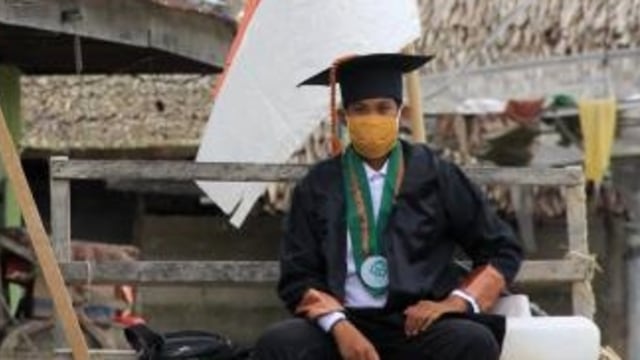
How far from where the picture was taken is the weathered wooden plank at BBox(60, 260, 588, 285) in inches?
221

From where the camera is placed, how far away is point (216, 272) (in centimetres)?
567

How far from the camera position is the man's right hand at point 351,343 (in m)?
4.70

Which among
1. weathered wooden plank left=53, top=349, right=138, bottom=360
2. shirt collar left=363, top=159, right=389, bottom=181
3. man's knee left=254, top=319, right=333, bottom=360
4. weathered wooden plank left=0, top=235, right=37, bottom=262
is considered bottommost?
weathered wooden plank left=0, top=235, right=37, bottom=262

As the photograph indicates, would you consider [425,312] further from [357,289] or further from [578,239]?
[578,239]

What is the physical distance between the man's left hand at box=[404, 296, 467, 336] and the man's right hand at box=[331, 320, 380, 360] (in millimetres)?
149

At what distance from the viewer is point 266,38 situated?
20.7ft

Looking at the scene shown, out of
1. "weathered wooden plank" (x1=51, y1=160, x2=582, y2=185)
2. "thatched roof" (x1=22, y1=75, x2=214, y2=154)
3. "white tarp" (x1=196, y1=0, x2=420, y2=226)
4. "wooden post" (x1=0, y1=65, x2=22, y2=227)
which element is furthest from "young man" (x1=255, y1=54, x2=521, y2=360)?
"thatched roof" (x1=22, y1=75, x2=214, y2=154)

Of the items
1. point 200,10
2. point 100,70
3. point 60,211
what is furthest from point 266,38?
point 100,70

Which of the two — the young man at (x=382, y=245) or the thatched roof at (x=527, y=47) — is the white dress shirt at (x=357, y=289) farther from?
the thatched roof at (x=527, y=47)

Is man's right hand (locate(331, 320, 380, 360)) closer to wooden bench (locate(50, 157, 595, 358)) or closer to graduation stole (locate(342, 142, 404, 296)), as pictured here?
graduation stole (locate(342, 142, 404, 296))

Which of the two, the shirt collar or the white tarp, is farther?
the white tarp

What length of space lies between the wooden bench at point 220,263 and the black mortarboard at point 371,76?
2.01 feet

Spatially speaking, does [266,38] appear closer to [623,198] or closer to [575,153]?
[575,153]

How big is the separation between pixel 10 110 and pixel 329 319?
680 centimetres
